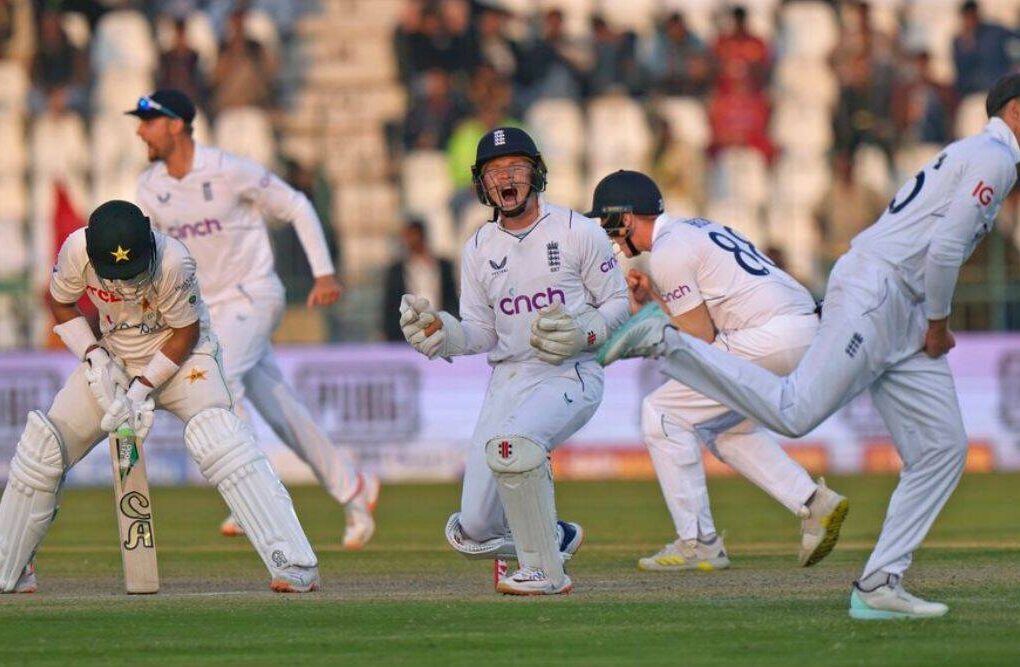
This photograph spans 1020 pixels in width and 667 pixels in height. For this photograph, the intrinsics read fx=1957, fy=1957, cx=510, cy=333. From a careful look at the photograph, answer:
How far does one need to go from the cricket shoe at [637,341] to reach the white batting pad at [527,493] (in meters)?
1.15

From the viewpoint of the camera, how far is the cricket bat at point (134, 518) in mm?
8562

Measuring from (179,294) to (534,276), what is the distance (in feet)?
5.08

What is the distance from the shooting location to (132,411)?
8.48 m

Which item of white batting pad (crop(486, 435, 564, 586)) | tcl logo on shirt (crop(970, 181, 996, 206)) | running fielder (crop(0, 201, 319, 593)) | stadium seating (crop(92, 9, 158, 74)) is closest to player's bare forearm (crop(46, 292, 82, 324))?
running fielder (crop(0, 201, 319, 593))

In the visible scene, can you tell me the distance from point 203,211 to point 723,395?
5471 mm

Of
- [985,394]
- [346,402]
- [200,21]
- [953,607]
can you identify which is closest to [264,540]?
[953,607]

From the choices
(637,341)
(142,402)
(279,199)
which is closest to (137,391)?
(142,402)

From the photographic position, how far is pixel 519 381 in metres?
8.62

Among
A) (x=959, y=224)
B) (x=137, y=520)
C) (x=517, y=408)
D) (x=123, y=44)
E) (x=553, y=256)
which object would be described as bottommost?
(x=137, y=520)

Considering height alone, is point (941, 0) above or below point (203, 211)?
above

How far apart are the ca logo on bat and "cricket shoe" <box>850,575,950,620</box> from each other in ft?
10.3

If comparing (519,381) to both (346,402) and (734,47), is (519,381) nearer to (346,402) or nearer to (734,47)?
(346,402)

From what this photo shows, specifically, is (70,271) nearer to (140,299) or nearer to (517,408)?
(140,299)

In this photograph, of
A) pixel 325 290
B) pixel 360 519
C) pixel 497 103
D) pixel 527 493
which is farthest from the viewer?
pixel 497 103
